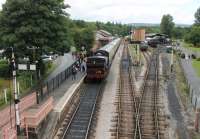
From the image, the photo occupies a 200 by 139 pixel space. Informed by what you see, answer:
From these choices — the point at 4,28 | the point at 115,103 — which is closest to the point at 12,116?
the point at 115,103

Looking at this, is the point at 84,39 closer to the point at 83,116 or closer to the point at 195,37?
the point at 83,116

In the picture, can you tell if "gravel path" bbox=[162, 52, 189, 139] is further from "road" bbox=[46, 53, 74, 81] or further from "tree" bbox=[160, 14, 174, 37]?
"tree" bbox=[160, 14, 174, 37]

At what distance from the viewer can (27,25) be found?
112ft

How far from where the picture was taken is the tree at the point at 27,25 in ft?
111

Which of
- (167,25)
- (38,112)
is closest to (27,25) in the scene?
(38,112)

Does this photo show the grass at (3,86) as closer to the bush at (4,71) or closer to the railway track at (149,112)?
the bush at (4,71)

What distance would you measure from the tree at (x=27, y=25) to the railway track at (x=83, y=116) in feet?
18.5

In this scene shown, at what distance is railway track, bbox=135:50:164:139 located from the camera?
24.2m

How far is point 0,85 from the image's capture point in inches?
1433

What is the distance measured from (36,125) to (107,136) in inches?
185

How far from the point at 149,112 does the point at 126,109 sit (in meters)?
1.86

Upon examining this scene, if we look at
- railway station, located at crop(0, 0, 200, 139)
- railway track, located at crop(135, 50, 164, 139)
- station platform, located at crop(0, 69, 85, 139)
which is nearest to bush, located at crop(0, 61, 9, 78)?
railway station, located at crop(0, 0, 200, 139)

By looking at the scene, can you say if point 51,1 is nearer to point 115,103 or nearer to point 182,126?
point 115,103

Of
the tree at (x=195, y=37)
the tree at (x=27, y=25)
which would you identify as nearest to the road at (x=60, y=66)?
the tree at (x=27, y=25)
